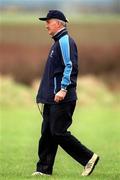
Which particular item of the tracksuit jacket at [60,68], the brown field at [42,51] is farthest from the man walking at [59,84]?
the brown field at [42,51]

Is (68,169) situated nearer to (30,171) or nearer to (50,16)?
(30,171)

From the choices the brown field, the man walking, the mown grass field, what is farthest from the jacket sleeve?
the brown field

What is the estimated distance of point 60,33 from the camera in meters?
11.5

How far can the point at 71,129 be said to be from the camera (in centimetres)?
2398

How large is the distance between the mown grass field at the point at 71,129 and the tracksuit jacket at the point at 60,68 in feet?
3.71

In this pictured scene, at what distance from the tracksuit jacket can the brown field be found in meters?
26.0

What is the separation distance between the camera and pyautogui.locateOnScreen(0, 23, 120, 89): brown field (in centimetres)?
3906

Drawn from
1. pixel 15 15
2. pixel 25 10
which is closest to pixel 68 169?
pixel 15 15

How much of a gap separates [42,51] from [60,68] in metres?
30.7

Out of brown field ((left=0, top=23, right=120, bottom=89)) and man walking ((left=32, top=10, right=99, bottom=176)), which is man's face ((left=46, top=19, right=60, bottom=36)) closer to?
man walking ((left=32, top=10, right=99, bottom=176))

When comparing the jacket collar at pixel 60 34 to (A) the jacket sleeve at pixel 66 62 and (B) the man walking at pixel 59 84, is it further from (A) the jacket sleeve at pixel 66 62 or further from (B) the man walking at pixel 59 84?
(A) the jacket sleeve at pixel 66 62

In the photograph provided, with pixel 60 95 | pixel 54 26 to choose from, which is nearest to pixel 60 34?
pixel 54 26

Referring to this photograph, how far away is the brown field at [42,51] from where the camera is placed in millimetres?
39062

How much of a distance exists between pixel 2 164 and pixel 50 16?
308 cm
